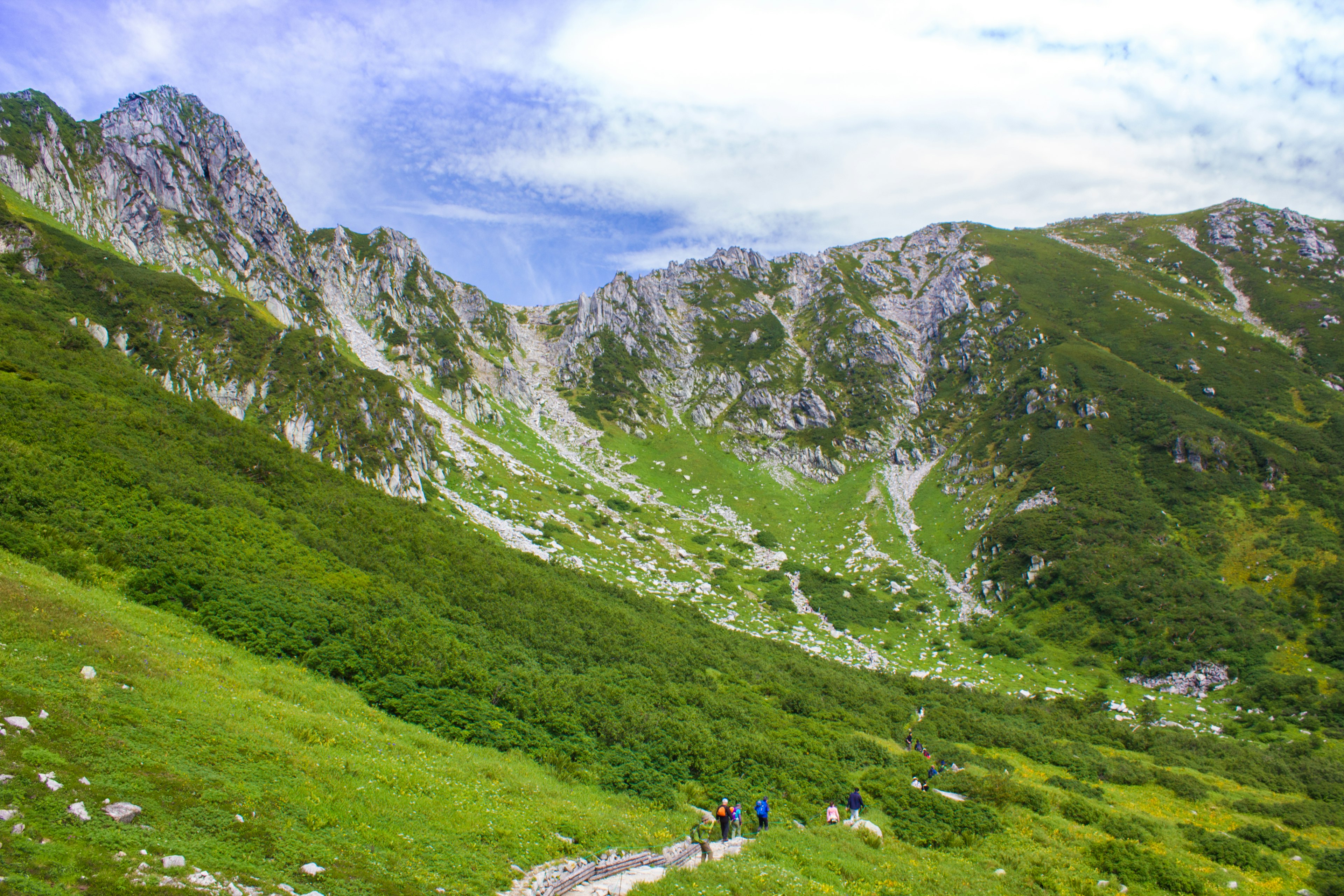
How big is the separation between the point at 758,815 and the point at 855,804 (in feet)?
14.6

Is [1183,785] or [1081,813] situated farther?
[1183,785]

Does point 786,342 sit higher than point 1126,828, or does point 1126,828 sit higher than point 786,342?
point 786,342

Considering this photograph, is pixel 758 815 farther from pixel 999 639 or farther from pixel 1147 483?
pixel 1147 483

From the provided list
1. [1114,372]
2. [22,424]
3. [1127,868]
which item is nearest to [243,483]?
[22,424]

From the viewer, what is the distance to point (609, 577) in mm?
48625

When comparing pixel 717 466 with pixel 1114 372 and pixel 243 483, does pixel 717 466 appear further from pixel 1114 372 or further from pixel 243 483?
pixel 243 483

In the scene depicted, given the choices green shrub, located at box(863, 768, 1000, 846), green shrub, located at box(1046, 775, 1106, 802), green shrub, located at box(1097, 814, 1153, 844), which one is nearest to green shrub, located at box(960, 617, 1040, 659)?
green shrub, located at box(1046, 775, 1106, 802)

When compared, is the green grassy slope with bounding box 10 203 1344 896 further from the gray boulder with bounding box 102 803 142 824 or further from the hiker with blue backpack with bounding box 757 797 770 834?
the hiker with blue backpack with bounding box 757 797 770 834

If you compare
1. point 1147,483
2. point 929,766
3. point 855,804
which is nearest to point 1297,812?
point 929,766

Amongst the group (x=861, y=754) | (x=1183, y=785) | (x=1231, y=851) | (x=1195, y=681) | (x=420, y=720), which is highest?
(x=1195, y=681)

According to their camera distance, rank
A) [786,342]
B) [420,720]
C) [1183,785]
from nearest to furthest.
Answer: [420,720], [1183,785], [786,342]

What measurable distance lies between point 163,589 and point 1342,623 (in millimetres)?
76871

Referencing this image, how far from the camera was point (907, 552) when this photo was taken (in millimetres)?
72188

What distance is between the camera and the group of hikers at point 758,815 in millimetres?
15570
